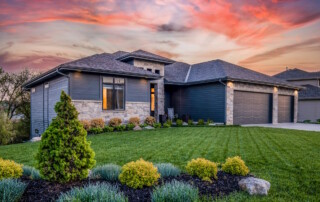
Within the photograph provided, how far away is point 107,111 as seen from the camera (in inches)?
507

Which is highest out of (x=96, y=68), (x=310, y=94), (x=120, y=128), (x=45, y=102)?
(x=96, y=68)

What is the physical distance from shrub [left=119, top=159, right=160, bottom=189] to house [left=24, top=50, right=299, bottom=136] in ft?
30.1

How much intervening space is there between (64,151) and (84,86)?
9.53m

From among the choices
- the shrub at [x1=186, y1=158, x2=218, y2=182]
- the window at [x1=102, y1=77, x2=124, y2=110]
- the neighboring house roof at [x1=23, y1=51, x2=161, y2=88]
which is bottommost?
the shrub at [x1=186, y1=158, x2=218, y2=182]

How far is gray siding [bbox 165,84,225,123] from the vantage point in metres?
15.7

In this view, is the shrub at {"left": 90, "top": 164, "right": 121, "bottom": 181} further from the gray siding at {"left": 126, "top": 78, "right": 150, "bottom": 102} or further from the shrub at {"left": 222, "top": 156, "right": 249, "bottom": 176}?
the gray siding at {"left": 126, "top": 78, "right": 150, "bottom": 102}

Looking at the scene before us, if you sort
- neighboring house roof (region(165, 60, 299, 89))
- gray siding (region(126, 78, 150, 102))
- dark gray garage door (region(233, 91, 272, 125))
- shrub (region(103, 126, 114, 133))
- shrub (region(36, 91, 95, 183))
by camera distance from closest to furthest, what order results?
shrub (region(36, 91, 95, 183)) → shrub (region(103, 126, 114, 133)) → gray siding (region(126, 78, 150, 102)) → neighboring house roof (region(165, 60, 299, 89)) → dark gray garage door (region(233, 91, 272, 125))

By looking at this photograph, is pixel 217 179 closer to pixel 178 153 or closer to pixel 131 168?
pixel 131 168

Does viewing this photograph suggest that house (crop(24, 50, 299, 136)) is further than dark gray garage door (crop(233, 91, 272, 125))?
No

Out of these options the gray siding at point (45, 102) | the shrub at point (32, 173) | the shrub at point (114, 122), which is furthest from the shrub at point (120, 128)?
the shrub at point (32, 173)

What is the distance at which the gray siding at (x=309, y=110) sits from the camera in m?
24.2

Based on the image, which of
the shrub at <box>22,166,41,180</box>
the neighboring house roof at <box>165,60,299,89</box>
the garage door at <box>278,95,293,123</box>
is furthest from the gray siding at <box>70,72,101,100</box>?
the garage door at <box>278,95,293,123</box>

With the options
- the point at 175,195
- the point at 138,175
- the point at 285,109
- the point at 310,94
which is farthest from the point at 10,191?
the point at 310,94

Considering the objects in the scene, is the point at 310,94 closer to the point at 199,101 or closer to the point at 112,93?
the point at 199,101
